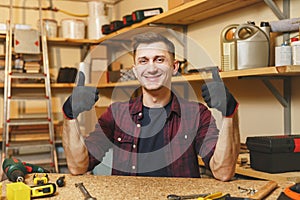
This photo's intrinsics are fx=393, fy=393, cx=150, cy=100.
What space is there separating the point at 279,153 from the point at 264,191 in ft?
2.38

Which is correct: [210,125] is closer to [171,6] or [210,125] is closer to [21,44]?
[171,6]

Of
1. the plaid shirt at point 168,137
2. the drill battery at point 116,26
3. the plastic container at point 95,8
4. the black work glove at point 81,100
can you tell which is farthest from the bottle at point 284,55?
the plastic container at point 95,8

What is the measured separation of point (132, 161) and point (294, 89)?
1.02 metres

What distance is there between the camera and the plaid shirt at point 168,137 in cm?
171

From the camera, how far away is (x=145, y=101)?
181 cm

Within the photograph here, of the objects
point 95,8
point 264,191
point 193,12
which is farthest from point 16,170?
point 95,8

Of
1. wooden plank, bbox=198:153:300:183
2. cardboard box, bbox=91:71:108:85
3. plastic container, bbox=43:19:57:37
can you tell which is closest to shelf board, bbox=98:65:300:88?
wooden plank, bbox=198:153:300:183

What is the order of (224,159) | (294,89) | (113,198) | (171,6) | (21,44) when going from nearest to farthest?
(113,198) → (224,159) → (294,89) → (171,6) → (21,44)

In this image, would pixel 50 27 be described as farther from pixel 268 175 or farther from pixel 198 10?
pixel 268 175

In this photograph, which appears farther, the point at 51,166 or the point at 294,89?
the point at 51,166

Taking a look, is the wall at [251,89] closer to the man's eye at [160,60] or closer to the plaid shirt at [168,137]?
the plaid shirt at [168,137]

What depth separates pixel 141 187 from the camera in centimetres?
124

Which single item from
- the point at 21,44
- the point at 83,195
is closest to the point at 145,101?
the point at 83,195

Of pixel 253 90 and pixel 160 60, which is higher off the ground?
pixel 160 60
